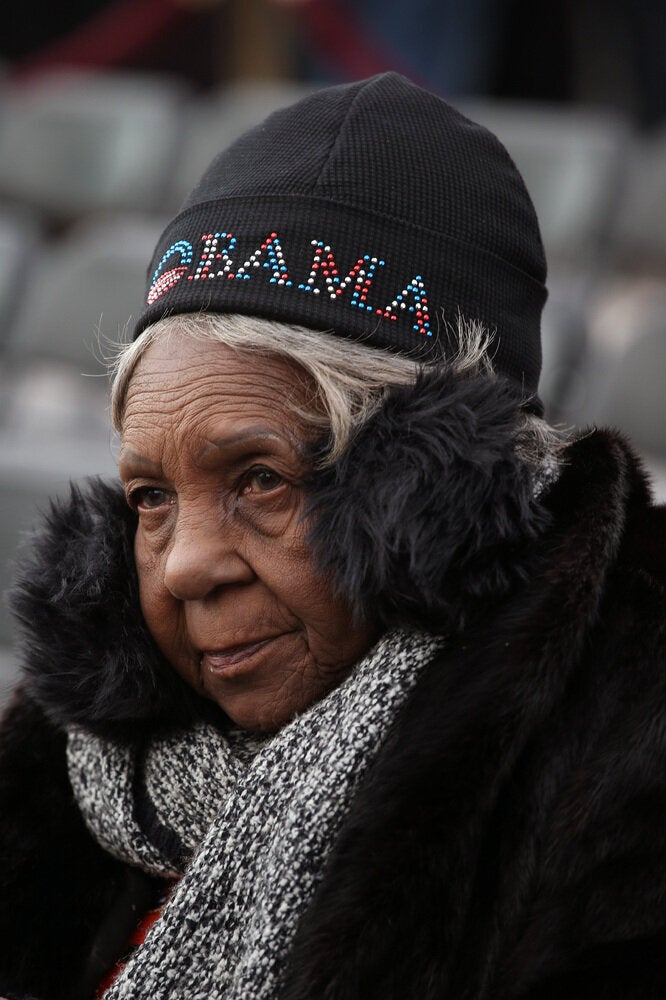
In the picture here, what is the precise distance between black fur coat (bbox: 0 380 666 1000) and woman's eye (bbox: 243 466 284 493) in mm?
58

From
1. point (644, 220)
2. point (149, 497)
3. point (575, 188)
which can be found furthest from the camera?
point (575, 188)

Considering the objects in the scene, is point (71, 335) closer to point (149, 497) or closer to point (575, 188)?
point (575, 188)

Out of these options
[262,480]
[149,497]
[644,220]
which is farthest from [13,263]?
[262,480]

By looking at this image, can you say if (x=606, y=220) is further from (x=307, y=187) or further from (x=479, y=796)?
(x=479, y=796)

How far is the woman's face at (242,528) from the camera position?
4.58 feet

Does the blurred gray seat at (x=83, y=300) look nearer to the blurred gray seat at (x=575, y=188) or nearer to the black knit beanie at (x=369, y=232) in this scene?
the blurred gray seat at (x=575, y=188)

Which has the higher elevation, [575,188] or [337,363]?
[337,363]

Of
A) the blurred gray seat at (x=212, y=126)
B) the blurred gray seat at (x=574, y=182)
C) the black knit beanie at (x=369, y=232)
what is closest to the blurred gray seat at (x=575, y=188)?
the blurred gray seat at (x=574, y=182)

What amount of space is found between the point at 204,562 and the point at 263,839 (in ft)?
1.09

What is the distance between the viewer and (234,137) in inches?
199

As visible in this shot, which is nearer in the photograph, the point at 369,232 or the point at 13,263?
the point at 369,232

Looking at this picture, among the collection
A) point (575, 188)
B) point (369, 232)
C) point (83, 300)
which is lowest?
point (83, 300)

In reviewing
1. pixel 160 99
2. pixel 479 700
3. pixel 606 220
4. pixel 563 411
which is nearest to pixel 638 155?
pixel 606 220

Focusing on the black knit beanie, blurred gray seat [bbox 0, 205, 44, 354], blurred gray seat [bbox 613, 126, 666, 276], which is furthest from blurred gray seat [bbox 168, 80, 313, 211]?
the black knit beanie
